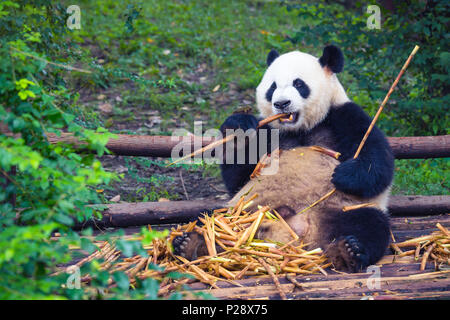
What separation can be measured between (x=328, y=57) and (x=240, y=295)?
1.93 metres

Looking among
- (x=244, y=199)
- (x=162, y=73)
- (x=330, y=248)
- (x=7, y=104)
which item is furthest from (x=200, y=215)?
(x=162, y=73)

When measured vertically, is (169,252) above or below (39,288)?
below

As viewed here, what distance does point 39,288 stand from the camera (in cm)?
171

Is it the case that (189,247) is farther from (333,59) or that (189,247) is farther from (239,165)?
(333,59)

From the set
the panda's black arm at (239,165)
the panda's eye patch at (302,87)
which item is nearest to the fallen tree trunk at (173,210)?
the panda's black arm at (239,165)

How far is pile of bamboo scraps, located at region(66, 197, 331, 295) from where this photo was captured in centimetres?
268

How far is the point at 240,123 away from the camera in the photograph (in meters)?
3.38

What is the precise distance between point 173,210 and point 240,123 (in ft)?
2.90

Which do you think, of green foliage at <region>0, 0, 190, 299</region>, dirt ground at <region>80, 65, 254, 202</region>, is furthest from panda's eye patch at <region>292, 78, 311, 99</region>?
green foliage at <region>0, 0, 190, 299</region>

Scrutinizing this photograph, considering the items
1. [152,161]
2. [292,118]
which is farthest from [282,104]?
[152,161]

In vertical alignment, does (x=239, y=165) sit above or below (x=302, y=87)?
below

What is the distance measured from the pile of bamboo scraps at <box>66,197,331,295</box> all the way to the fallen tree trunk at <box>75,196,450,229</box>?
1.48ft

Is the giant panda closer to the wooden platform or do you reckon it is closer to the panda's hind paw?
the panda's hind paw

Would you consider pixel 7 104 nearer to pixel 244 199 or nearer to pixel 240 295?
pixel 240 295
